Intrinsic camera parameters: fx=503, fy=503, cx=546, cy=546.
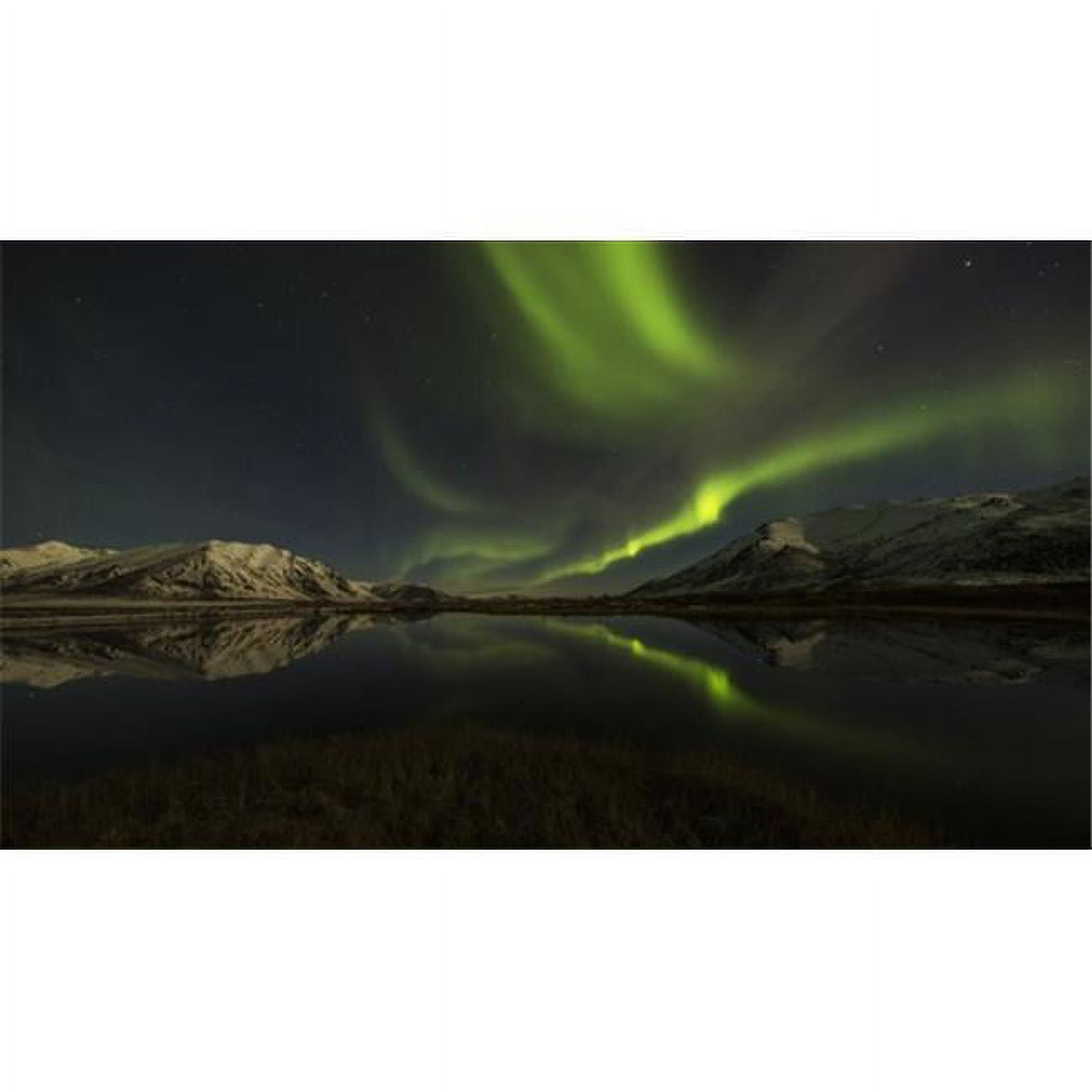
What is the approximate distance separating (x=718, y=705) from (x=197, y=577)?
178 m

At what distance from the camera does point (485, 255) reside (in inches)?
336

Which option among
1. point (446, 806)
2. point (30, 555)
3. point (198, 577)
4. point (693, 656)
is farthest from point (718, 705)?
point (198, 577)

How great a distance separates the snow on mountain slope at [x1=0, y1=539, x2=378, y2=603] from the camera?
118 meters

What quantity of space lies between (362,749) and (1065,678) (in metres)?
15.0

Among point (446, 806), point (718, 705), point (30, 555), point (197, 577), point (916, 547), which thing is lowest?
point (446, 806)

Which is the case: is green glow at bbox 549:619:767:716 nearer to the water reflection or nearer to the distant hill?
the water reflection

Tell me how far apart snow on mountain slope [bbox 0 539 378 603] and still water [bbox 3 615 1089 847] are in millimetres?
98737

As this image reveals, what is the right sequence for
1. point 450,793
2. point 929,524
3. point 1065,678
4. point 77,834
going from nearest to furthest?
point 77,834 < point 450,793 < point 1065,678 < point 929,524

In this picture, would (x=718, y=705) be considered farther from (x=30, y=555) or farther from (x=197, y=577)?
(x=197, y=577)

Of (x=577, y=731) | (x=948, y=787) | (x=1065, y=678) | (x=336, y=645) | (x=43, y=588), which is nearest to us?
(x=948, y=787)

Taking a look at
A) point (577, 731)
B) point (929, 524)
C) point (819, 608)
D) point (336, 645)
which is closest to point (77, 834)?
point (577, 731)

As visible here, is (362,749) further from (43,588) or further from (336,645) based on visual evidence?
(43,588)

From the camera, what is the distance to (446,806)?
634 cm

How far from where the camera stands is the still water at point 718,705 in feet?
25.0
